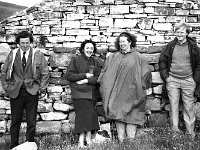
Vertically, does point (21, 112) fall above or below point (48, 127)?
above

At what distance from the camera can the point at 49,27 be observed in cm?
612

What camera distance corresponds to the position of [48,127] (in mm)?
5895

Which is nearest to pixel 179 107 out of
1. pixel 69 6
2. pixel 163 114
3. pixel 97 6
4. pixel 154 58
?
pixel 163 114

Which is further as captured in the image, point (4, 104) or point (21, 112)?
point (4, 104)

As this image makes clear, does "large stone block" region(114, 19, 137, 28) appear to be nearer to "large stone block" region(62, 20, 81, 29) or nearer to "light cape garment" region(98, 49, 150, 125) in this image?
"large stone block" region(62, 20, 81, 29)

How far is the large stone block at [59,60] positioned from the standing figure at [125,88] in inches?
38.1

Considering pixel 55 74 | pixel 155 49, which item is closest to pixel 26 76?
pixel 55 74

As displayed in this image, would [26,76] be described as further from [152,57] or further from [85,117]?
[152,57]

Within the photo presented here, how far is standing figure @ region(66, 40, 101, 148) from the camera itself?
5219 mm

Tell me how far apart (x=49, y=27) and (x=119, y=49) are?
1.65 m

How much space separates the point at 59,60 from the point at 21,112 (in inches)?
52.9

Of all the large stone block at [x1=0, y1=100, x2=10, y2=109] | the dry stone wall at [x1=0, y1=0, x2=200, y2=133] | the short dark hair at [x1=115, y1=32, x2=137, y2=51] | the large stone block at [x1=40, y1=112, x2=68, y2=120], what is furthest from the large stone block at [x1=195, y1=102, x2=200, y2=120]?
the large stone block at [x1=0, y1=100, x2=10, y2=109]

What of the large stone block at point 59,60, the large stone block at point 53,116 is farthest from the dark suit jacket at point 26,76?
the large stone block at point 53,116

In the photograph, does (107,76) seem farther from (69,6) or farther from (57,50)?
(69,6)
